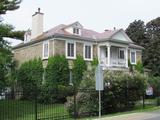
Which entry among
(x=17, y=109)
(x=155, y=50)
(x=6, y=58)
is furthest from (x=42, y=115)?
(x=155, y=50)

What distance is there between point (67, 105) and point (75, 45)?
1852 cm

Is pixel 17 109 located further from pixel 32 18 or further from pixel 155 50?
pixel 155 50

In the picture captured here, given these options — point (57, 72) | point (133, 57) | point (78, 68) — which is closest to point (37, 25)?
point (78, 68)

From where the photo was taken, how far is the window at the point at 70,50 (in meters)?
38.1

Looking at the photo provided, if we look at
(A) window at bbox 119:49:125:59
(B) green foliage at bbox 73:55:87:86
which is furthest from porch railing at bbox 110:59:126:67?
(B) green foliage at bbox 73:55:87:86

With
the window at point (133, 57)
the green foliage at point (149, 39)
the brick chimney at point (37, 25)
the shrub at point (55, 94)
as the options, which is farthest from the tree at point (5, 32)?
the green foliage at point (149, 39)

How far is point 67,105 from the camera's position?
20.8m

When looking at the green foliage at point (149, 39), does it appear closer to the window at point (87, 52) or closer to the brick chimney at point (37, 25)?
the window at point (87, 52)

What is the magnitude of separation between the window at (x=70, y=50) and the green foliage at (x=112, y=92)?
14706mm

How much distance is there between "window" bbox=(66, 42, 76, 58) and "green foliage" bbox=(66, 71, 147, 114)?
14.7 m

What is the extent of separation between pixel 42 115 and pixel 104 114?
4.25 metres

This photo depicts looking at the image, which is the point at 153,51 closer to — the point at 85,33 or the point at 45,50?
the point at 85,33

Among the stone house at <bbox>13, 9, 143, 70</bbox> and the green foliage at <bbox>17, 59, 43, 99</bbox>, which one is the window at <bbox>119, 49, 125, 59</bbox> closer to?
the stone house at <bbox>13, 9, 143, 70</bbox>

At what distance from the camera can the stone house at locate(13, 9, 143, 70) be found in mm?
37812
